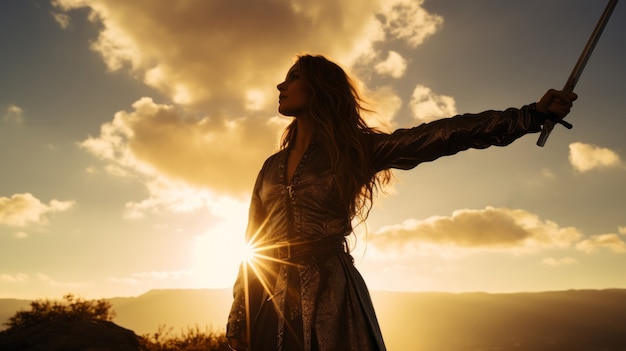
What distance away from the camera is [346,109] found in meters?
3.50

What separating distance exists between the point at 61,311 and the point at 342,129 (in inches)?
486

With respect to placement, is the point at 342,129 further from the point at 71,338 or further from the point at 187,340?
the point at 187,340

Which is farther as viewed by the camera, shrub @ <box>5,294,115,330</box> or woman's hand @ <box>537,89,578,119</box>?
shrub @ <box>5,294,115,330</box>

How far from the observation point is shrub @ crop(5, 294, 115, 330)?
12.1 m

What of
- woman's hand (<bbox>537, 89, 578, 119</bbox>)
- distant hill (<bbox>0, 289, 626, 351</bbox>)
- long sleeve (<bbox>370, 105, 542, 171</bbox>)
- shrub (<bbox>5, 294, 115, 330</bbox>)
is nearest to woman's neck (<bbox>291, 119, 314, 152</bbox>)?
long sleeve (<bbox>370, 105, 542, 171</bbox>)

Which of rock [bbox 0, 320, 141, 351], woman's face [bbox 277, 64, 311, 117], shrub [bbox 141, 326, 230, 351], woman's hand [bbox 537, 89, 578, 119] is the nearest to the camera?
woman's hand [bbox 537, 89, 578, 119]

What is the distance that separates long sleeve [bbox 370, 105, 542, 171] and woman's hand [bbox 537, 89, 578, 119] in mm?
63

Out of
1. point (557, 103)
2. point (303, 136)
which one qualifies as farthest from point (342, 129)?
point (557, 103)

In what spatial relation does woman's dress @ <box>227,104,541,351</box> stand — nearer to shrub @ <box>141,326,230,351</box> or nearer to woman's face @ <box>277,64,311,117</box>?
Result: woman's face @ <box>277,64,311,117</box>

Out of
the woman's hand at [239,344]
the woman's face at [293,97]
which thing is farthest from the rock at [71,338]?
the woman's face at [293,97]

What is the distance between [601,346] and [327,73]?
130 m

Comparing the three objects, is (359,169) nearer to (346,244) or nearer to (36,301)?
(346,244)

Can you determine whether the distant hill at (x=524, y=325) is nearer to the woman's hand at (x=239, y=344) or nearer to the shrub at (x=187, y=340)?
the shrub at (x=187, y=340)

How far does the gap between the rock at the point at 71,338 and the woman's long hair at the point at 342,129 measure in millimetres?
7439
